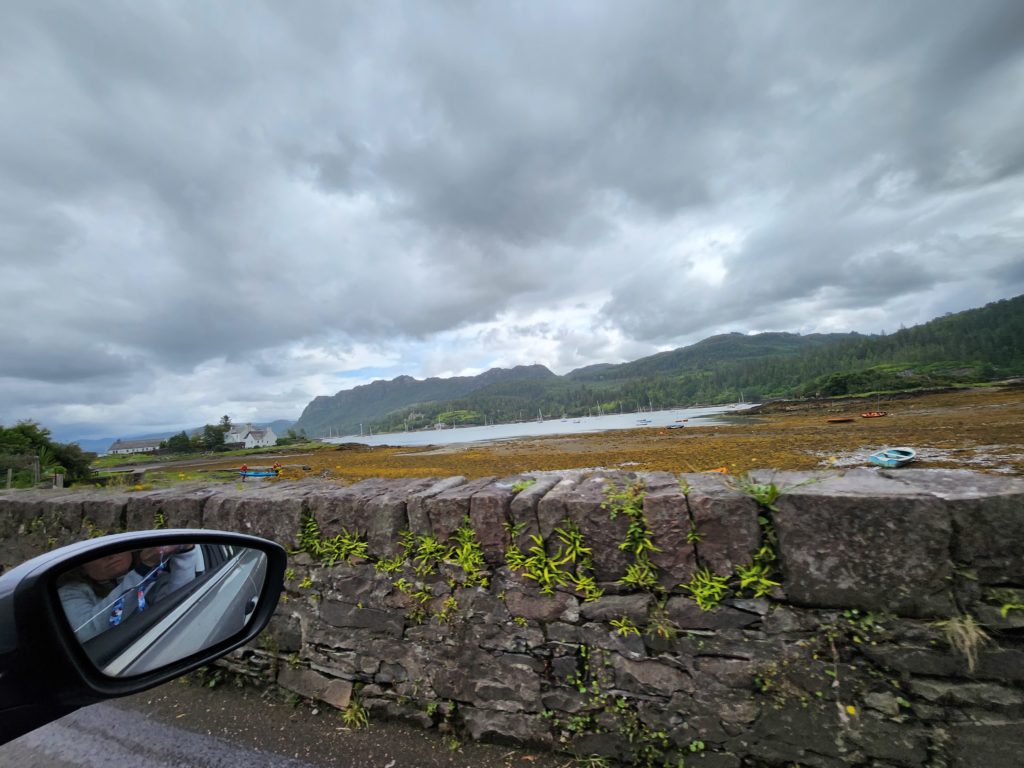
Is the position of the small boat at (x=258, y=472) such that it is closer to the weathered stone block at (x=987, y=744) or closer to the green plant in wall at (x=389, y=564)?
the green plant in wall at (x=389, y=564)

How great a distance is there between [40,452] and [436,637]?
33.4 m

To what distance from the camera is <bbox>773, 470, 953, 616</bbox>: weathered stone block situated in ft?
7.38

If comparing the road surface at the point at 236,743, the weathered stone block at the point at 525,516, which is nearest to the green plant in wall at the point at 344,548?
the road surface at the point at 236,743

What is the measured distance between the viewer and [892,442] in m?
17.1

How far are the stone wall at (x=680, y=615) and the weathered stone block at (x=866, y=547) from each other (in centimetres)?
1

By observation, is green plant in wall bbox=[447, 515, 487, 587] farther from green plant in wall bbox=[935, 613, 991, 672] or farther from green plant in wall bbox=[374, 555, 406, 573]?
green plant in wall bbox=[935, 613, 991, 672]

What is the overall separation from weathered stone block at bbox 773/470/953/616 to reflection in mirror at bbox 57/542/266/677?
3.59m

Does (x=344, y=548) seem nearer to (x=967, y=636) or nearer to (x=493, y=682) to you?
(x=493, y=682)

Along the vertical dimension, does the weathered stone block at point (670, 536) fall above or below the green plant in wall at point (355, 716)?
above

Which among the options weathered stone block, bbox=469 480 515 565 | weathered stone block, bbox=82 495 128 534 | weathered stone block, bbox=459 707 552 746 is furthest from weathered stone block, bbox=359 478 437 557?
weathered stone block, bbox=82 495 128 534

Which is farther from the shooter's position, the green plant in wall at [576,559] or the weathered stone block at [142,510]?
the weathered stone block at [142,510]

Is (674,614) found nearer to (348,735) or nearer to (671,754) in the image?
(671,754)

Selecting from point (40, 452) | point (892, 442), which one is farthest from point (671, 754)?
point (40, 452)

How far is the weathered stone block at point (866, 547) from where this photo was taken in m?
2.25
